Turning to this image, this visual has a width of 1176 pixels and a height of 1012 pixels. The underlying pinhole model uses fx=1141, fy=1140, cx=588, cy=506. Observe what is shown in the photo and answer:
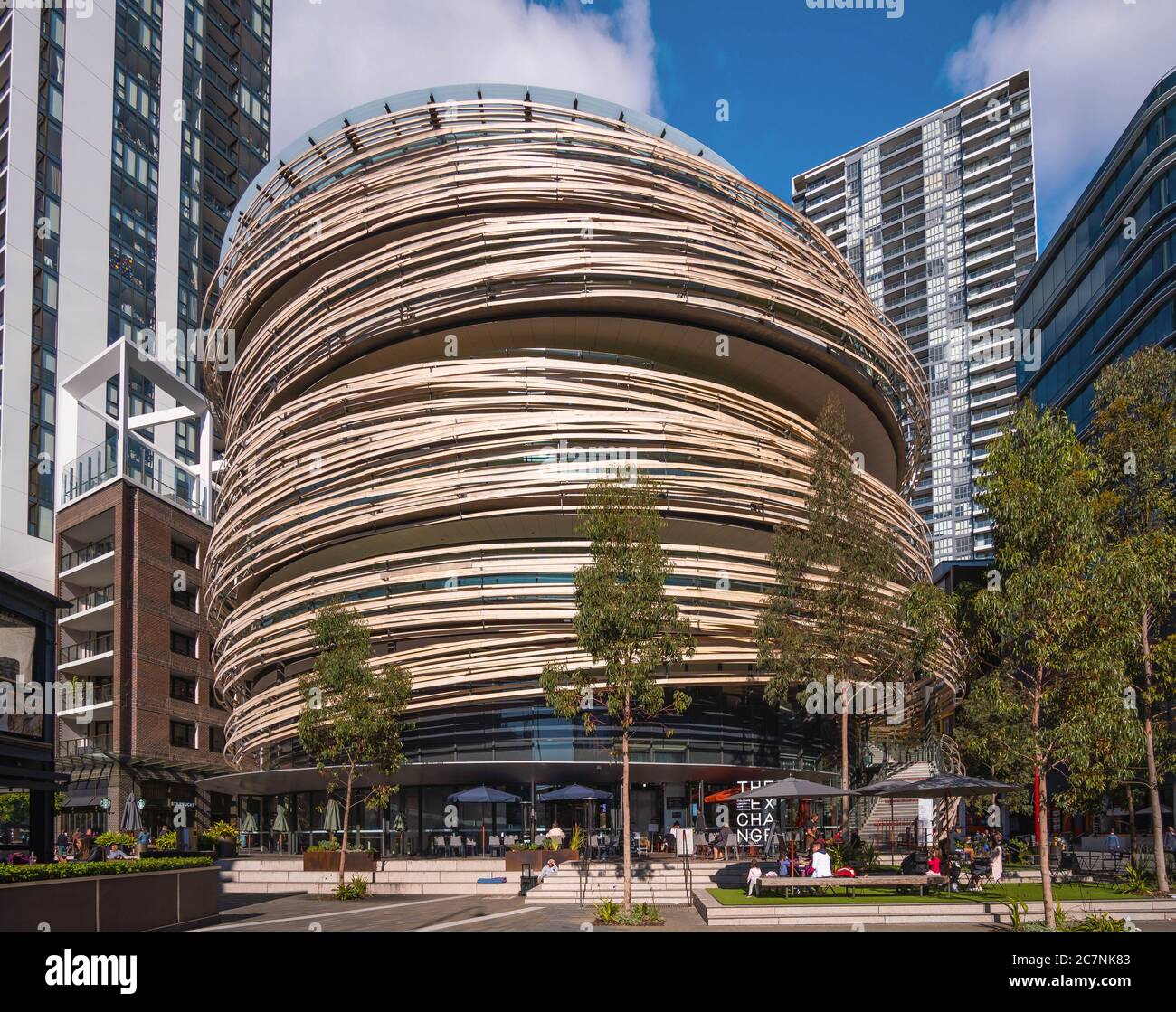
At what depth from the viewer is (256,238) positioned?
42.9 meters

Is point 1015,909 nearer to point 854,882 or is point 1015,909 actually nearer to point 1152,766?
point 854,882

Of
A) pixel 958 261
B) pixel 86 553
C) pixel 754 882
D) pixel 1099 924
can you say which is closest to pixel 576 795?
pixel 754 882

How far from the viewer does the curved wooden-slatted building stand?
35938mm

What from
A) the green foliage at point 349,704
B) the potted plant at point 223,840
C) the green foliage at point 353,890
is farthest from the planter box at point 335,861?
the potted plant at point 223,840

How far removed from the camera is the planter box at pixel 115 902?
17031 mm

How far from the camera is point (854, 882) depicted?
23.3 meters

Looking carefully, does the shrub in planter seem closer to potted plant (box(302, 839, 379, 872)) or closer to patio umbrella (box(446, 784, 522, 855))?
potted plant (box(302, 839, 379, 872))

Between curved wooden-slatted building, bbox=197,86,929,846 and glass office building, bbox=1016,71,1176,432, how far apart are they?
83.3ft

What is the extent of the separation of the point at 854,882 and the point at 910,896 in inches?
68.4

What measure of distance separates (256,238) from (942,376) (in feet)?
369

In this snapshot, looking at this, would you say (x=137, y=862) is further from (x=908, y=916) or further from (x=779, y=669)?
(x=779, y=669)

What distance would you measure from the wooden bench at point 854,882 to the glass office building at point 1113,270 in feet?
130

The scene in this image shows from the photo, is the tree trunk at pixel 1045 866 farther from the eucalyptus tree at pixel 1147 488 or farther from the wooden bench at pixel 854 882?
the eucalyptus tree at pixel 1147 488

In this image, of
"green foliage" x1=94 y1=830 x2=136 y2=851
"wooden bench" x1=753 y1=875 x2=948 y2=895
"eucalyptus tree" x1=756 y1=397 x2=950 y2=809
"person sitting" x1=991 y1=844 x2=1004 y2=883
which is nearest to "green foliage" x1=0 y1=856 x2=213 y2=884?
"wooden bench" x1=753 y1=875 x2=948 y2=895
